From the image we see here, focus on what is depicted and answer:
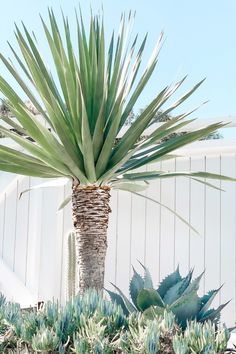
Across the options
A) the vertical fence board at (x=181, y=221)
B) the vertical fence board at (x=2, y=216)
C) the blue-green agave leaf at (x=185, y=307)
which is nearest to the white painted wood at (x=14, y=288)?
the vertical fence board at (x=2, y=216)

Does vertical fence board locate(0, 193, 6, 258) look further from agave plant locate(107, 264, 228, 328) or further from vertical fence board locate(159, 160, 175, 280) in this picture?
agave plant locate(107, 264, 228, 328)

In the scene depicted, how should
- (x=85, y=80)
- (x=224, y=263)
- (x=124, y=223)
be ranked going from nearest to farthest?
(x=85, y=80) → (x=224, y=263) → (x=124, y=223)

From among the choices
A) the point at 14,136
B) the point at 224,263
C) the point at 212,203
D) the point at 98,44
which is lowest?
the point at 224,263

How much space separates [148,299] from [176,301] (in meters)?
0.14

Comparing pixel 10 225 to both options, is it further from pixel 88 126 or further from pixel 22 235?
pixel 88 126

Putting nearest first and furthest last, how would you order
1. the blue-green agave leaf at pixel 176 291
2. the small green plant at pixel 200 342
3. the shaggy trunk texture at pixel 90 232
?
the small green plant at pixel 200 342 < the blue-green agave leaf at pixel 176 291 < the shaggy trunk texture at pixel 90 232

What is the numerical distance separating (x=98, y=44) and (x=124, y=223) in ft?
4.36

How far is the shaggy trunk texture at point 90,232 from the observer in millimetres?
2506

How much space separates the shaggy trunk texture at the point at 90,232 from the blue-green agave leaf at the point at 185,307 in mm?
902

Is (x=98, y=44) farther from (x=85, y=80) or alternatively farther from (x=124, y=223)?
(x=124, y=223)

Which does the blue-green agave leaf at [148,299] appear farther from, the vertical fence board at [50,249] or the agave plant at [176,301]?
the vertical fence board at [50,249]

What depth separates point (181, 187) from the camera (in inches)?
145

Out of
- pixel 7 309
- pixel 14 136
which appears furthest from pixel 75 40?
pixel 7 309

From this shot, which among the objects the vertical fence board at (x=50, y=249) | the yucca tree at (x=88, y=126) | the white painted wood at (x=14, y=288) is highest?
the yucca tree at (x=88, y=126)
